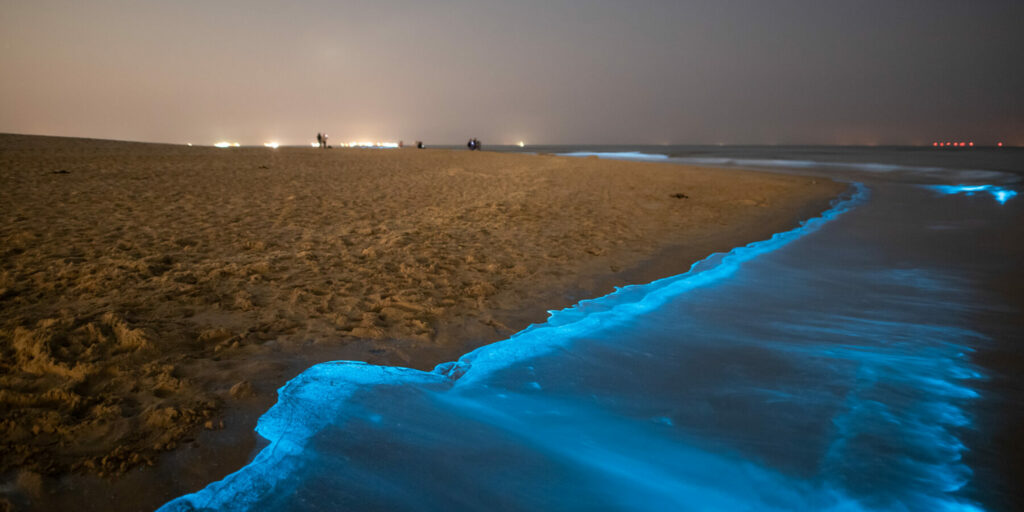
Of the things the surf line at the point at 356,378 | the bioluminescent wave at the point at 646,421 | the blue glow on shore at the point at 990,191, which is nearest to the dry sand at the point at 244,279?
the surf line at the point at 356,378

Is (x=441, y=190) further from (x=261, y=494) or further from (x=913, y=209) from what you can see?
(x=913, y=209)

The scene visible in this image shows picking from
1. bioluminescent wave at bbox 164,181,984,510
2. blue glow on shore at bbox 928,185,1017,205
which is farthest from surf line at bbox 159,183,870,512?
blue glow on shore at bbox 928,185,1017,205

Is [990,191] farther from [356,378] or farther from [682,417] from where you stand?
[356,378]

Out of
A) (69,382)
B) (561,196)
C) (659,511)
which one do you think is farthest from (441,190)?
(659,511)

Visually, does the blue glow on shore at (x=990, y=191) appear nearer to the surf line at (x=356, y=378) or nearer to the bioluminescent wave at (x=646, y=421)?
the bioluminescent wave at (x=646, y=421)

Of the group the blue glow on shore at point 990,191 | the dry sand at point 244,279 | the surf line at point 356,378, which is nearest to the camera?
the surf line at point 356,378

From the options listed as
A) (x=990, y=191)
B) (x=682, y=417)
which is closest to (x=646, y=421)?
(x=682, y=417)

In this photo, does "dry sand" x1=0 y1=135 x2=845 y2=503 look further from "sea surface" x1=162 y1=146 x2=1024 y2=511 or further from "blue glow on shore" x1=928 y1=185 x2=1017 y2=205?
"blue glow on shore" x1=928 y1=185 x2=1017 y2=205
